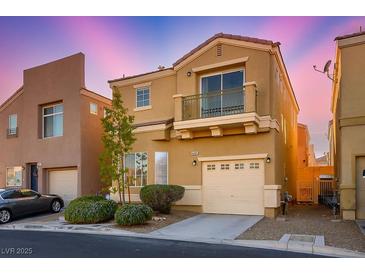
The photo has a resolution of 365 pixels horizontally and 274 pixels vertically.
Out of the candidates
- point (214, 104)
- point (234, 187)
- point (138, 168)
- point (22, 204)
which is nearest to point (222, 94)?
point (214, 104)

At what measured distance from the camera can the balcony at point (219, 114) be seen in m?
13.3

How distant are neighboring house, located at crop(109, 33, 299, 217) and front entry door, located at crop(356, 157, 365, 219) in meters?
2.80

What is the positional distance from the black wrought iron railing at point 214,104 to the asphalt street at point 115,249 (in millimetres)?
6743

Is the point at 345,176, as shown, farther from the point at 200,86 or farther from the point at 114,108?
the point at 114,108

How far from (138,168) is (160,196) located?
323 cm

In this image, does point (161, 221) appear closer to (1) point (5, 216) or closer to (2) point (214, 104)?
(2) point (214, 104)

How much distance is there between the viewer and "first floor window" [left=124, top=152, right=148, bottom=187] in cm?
1597

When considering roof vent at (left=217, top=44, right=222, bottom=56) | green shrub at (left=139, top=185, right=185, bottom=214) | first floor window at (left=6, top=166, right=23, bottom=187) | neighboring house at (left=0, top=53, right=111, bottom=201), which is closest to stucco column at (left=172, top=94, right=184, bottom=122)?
roof vent at (left=217, top=44, right=222, bottom=56)

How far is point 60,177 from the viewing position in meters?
19.1

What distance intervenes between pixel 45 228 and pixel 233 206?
23.4 ft

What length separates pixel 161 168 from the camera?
1569 cm

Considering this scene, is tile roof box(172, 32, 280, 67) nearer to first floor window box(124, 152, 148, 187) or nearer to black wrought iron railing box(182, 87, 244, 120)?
black wrought iron railing box(182, 87, 244, 120)

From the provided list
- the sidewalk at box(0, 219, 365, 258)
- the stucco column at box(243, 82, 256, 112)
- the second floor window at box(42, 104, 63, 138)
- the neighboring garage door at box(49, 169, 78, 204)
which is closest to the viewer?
the sidewalk at box(0, 219, 365, 258)

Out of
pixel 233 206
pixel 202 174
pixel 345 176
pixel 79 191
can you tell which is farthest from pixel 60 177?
pixel 345 176
